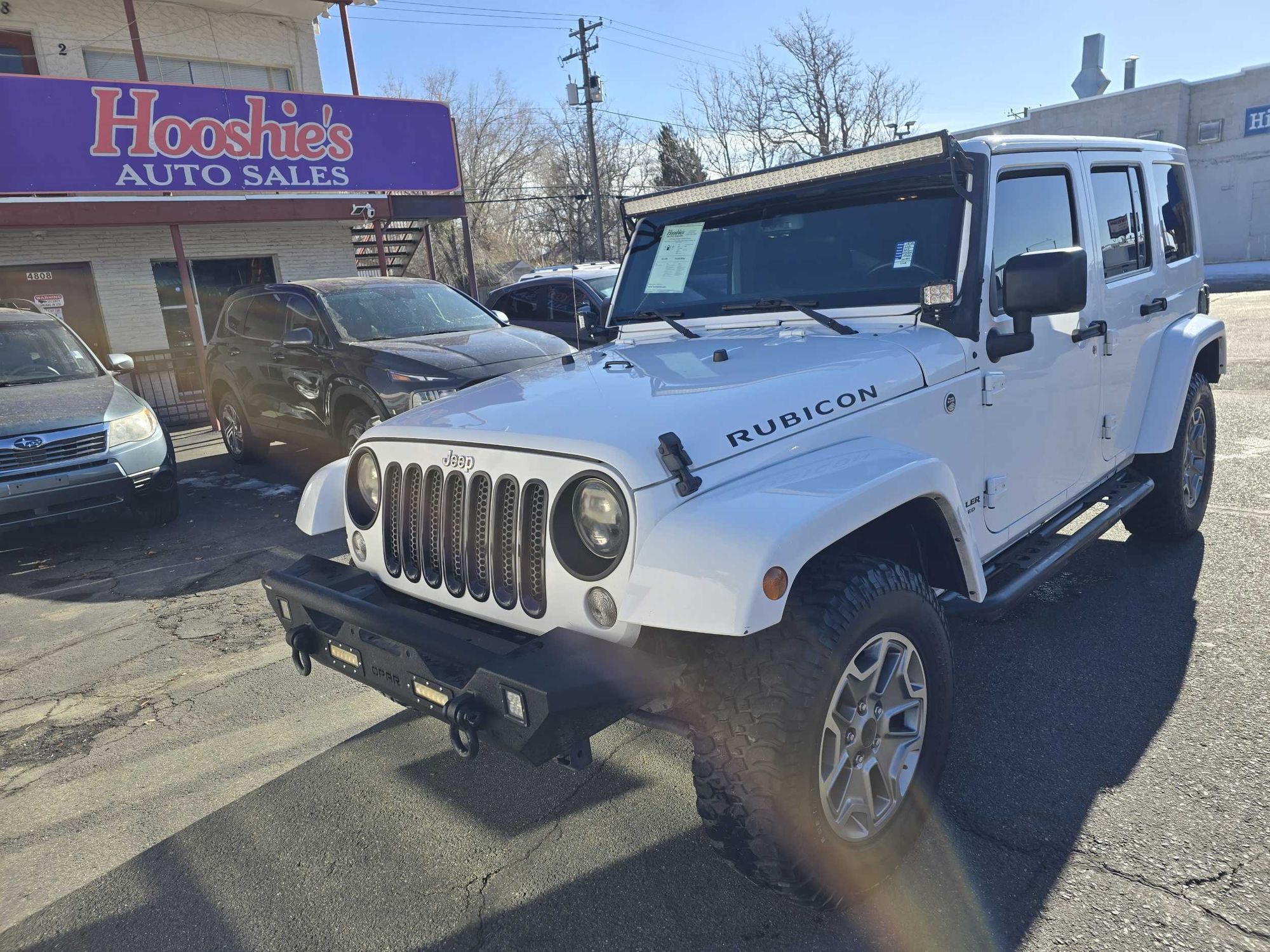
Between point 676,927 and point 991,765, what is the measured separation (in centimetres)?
128

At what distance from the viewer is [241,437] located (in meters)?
9.19

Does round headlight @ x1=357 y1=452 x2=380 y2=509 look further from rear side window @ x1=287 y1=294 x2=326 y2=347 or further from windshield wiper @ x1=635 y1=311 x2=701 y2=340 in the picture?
rear side window @ x1=287 y1=294 x2=326 y2=347

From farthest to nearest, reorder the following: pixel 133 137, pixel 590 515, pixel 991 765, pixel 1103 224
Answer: pixel 133 137 < pixel 1103 224 < pixel 991 765 < pixel 590 515

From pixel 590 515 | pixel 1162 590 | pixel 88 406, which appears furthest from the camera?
pixel 88 406

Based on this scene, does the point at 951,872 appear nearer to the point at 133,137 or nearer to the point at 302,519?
the point at 302,519

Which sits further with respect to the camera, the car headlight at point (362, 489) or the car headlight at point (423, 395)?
the car headlight at point (423, 395)

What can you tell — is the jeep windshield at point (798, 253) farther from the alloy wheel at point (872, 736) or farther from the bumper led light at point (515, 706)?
the bumper led light at point (515, 706)

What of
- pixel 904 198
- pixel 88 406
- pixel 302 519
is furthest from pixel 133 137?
pixel 904 198

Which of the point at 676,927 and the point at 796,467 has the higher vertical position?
the point at 796,467

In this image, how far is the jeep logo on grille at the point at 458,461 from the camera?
254 centimetres

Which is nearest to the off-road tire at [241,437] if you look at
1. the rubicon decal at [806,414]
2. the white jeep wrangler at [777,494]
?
the white jeep wrangler at [777,494]

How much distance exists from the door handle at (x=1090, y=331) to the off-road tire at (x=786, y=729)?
1.89m

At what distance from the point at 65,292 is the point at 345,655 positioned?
13.2 m

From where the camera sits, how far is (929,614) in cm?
251
